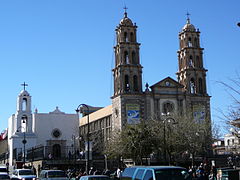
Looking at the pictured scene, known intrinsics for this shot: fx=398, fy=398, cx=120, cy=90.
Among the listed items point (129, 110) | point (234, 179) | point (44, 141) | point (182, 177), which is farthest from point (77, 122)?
point (182, 177)

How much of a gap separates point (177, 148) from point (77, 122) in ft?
115

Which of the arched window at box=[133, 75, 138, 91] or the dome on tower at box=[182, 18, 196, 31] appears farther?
the dome on tower at box=[182, 18, 196, 31]

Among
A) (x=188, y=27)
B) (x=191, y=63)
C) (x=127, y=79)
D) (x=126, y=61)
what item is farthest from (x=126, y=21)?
(x=191, y=63)

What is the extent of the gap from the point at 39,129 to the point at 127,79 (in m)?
21.2

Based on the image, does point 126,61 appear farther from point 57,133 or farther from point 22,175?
point 22,175

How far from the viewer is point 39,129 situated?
72.0 m

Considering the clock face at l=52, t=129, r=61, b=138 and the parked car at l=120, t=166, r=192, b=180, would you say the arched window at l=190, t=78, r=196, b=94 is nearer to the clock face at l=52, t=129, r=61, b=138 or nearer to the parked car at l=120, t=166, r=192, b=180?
the clock face at l=52, t=129, r=61, b=138

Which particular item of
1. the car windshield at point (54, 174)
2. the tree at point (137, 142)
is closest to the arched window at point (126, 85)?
the tree at point (137, 142)

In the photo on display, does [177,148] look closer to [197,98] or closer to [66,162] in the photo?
[66,162]

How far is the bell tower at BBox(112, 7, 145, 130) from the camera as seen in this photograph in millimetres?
58656

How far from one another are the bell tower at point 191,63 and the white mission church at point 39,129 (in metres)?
23.0

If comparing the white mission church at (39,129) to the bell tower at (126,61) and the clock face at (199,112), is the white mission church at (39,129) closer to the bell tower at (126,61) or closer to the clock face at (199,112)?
the bell tower at (126,61)

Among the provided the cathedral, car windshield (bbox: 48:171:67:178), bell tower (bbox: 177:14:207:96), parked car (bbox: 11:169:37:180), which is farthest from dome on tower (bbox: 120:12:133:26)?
car windshield (bbox: 48:171:67:178)

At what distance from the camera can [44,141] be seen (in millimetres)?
71500
